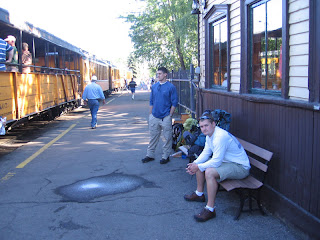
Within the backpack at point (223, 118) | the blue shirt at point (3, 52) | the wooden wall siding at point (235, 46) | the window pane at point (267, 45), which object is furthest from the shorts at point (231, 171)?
the blue shirt at point (3, 52)

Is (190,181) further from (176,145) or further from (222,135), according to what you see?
(176,145)

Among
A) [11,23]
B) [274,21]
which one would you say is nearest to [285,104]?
[274,21]

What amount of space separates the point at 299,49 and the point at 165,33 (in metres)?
25.1

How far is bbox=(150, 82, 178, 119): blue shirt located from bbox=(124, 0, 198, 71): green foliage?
46.2 feet

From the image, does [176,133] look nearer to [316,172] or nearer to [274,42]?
[274,42]

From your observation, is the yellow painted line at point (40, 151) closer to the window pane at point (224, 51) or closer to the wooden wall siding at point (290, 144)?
the window pane at point (224, 51)

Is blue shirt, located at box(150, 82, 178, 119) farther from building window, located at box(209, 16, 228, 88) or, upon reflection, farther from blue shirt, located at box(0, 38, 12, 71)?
blue shirt, located at box(0, 38, 12, 71)

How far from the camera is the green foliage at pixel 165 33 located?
21188 millimetres

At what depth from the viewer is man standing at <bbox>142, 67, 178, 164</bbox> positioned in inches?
278

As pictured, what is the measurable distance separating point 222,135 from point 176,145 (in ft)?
12.8

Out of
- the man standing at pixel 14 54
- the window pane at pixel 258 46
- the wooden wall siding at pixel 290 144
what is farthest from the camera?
the man standing at pixel 14 54

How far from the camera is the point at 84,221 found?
432 centimetres

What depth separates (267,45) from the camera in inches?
199

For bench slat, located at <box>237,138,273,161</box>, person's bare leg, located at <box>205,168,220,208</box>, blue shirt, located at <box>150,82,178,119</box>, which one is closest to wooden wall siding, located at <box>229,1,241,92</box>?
blue shirt, located at <box>150,82,178,119</box>
